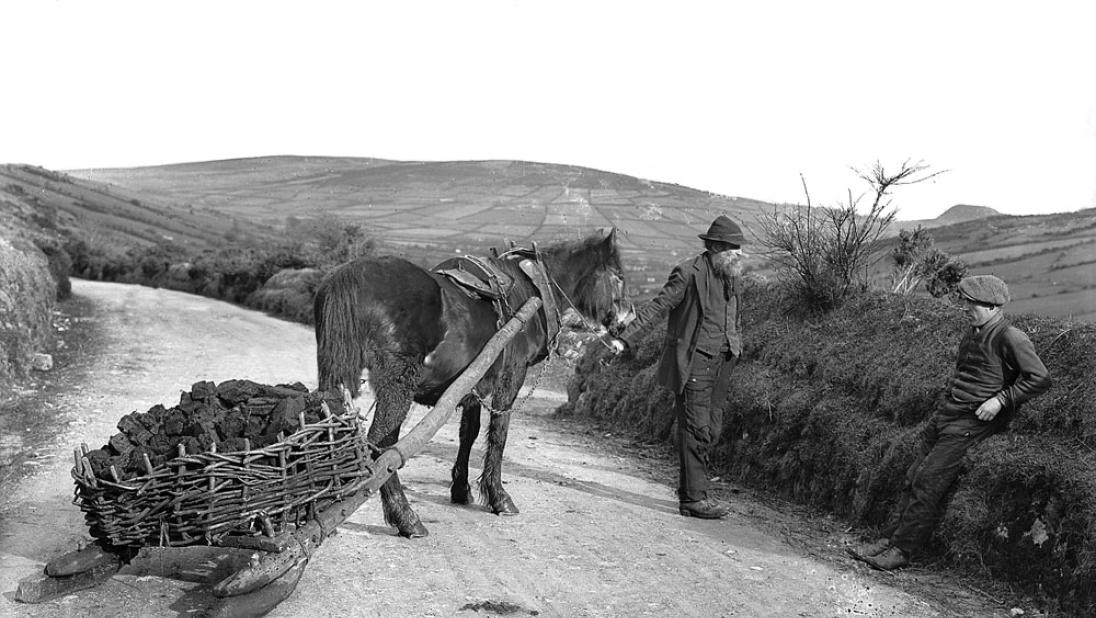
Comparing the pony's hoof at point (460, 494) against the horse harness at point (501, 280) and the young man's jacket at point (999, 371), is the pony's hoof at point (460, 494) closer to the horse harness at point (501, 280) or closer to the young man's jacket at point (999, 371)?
the horse harness at point (501, 280)

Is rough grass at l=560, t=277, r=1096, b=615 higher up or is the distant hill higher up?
the distant hill

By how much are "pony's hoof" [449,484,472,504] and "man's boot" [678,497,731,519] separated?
184 cm

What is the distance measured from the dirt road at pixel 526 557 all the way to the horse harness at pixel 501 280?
5.32 feet

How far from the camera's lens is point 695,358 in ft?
23.5

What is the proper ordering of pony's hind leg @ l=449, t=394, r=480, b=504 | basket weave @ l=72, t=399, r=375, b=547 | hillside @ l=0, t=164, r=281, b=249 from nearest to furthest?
1. basket weave @ l=72, t=399, r=375, b=547
2. pony's hind leg @ l=449, t=394, r=480, b=504
3. hillside @ l=0, t=164, r=281, b=249

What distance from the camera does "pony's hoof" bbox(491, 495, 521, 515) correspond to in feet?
22.2

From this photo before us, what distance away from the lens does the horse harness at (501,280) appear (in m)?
6.72

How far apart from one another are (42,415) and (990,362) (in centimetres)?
1024

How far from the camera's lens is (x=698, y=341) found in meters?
7.17

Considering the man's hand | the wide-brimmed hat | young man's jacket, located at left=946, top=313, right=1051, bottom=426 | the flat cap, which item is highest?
the wide-brimmed hat

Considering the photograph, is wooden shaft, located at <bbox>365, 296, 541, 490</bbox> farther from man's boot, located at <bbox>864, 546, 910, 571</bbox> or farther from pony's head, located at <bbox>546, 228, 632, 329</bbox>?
man's boot, located at <bbox>864, 546, 910, 571</bbox>

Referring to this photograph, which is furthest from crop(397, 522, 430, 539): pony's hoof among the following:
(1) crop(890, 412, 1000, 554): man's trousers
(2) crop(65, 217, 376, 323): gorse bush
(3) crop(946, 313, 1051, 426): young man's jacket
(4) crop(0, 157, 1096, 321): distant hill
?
(2) crop(65, 217, 376, 323): gorse bush

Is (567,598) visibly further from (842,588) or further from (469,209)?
(469,209)

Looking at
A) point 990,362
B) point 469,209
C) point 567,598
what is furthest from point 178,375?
point 469,209
